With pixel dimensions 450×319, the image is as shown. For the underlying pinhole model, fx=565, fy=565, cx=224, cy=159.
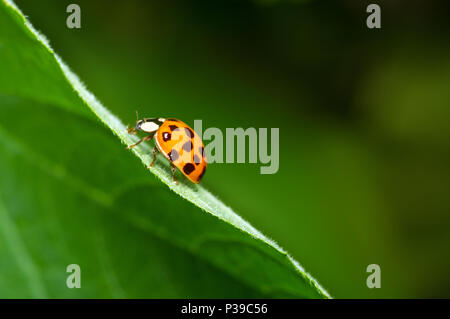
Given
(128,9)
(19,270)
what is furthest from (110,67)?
(19,270)

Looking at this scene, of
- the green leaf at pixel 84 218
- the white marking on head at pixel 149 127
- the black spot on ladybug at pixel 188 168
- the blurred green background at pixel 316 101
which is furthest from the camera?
the blurred green background at pixel 316 101

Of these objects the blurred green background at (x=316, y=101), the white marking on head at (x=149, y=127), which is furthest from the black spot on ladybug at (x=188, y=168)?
the blurred green background at (x=316, y=101)

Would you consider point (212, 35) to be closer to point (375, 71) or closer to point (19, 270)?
point (375, 71)

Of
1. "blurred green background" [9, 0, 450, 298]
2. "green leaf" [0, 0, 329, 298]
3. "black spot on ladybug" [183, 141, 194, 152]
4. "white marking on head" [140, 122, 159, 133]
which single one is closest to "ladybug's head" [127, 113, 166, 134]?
"white marking on head" [140, 122, 159, 133]

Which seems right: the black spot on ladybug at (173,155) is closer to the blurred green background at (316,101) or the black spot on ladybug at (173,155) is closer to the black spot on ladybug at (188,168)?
the black spot on ladybug at (188,168)

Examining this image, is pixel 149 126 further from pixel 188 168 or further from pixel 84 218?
pixel 84 218
